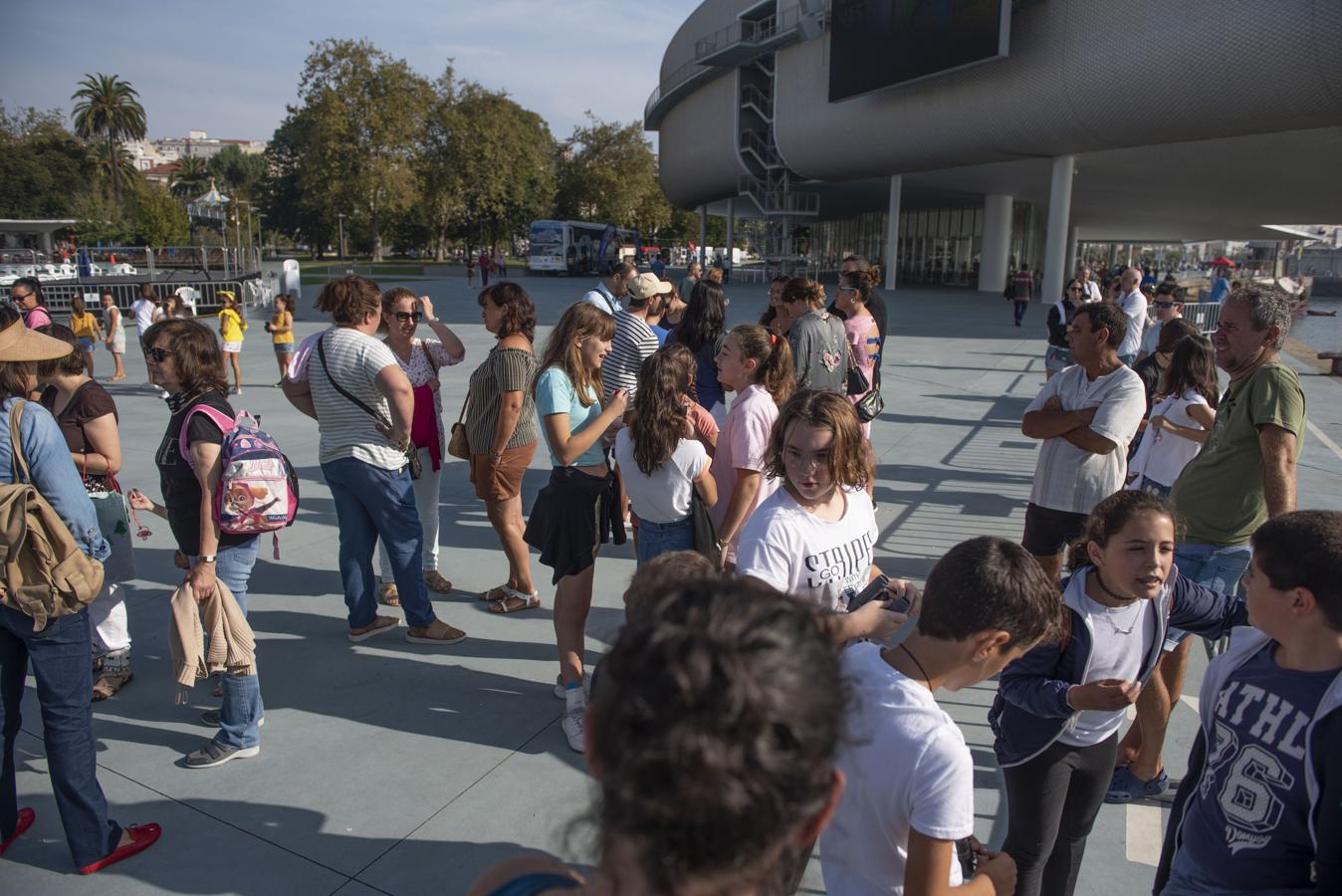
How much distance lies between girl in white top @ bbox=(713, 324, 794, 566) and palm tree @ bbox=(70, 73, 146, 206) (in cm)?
7911

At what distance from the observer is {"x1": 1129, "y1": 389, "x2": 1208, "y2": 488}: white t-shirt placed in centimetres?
463

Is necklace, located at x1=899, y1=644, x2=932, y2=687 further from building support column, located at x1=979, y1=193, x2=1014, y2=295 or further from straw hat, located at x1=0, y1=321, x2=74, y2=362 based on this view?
building support column, located at x1=979, y1=193, x2=1014, y2=295

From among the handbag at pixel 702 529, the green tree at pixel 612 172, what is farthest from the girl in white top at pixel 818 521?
the green tree at pixel 612 172

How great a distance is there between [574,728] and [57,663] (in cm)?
192

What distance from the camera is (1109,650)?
239 centimetres

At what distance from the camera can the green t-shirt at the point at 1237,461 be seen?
323 centimetres

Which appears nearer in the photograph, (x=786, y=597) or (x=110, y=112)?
(x=786, y=597)

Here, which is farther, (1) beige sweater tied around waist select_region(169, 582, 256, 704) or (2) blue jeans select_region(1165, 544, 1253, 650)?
(2) blue jeans select_region(1165, 544, 1253, 650)

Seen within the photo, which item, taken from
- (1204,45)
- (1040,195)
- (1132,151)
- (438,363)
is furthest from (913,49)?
(438,363)

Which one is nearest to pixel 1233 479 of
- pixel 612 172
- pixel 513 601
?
pixel 513 601

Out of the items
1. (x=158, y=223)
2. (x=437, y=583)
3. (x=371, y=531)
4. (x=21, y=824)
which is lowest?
(x=21, y=824)

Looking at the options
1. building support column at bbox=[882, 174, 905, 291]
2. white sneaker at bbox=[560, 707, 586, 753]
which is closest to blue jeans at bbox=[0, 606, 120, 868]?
white sneaker at bbox=[560, 707, 586, 753]

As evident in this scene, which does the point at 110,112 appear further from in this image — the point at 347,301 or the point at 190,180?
the point at 347,301

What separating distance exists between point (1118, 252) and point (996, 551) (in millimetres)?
114267
